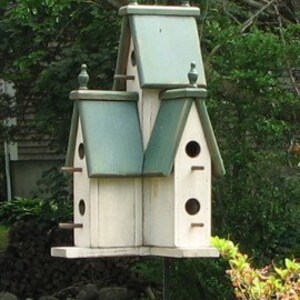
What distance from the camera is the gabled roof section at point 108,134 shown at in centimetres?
582

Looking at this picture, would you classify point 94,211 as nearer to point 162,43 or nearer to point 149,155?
point 149,155

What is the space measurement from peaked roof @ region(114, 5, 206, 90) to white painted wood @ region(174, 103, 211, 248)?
27 centimetres

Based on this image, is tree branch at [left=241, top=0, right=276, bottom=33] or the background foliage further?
tree branch at [left=241, top=0, right=276, bottom=33]

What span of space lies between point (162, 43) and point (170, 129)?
1.71ft

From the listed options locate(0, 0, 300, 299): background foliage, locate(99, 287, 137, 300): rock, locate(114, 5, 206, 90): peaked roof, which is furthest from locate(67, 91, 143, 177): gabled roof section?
locate(99, 287, 137, 300): rock

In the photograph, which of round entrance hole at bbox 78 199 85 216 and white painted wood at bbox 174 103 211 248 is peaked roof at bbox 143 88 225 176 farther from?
round entrance hole at bbox 78 199 85 216

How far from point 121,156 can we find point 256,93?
9.50 feet

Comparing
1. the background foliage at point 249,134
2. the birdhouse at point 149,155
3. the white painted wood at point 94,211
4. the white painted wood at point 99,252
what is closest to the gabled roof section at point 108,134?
the birdhouse at point 149,155

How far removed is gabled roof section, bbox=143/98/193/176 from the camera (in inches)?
225

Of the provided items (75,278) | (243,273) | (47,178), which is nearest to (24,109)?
(47,178)

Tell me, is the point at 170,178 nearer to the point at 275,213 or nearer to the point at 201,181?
the point at 201,181

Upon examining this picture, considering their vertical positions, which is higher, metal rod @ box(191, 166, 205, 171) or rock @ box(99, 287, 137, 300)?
metal rod @ box(191, 166, 205, 171)

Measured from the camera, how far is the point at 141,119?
5977mm

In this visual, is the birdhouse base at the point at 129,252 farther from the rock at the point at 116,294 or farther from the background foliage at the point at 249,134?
the rock at the point at 116,294
